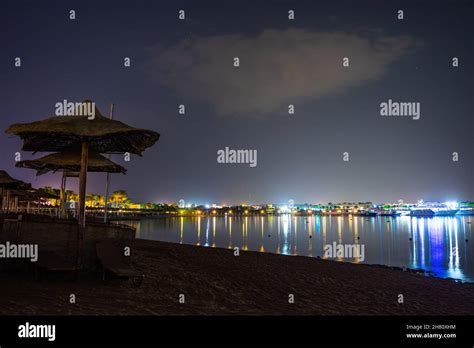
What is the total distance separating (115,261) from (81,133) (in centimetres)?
379

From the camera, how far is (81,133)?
9352 millimetres

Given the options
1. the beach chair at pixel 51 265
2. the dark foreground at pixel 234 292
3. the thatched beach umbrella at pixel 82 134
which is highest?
the thatched beach umbrella at pixel 82 134

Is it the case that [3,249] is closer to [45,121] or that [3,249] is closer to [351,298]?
[45,121]

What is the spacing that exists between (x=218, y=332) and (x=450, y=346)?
3985 mm

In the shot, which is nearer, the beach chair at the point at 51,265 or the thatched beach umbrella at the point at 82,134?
the thatched beach umbrella at the point at 82,134

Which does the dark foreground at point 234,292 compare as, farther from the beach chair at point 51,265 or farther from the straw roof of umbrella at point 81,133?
the straw roof of umbrella at point 81,133

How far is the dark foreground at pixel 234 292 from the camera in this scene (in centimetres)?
790

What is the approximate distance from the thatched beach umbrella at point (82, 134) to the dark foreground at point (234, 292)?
2425mm

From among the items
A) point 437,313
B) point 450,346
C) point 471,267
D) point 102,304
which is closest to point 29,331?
point 102,304

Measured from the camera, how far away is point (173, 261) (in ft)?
50.3

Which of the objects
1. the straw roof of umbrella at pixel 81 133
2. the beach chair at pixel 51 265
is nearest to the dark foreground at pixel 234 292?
the beach chair at pixel 51 265

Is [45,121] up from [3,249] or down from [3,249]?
up

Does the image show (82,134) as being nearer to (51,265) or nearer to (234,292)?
(51,265)

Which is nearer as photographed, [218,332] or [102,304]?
[218,332]
